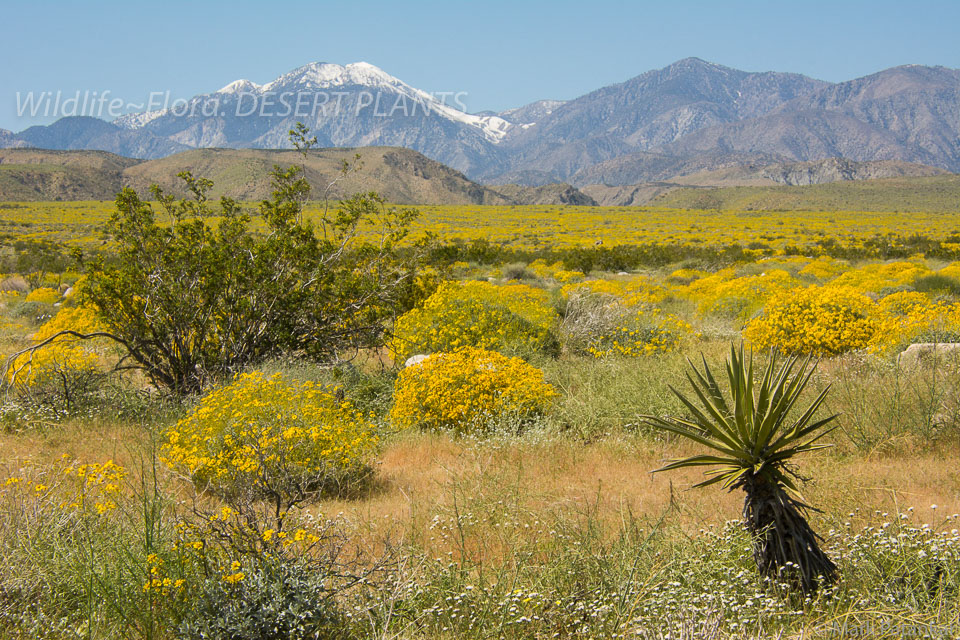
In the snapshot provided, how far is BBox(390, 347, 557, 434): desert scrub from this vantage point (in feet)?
23.6

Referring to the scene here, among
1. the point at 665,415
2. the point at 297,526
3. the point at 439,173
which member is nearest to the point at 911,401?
the point at 665,415

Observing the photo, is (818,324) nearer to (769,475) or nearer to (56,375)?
(769,475)

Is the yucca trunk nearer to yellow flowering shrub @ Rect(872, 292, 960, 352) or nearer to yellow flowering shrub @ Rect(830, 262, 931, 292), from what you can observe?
yellow flowering shrub @ Rect(872, 292, 960, 352)

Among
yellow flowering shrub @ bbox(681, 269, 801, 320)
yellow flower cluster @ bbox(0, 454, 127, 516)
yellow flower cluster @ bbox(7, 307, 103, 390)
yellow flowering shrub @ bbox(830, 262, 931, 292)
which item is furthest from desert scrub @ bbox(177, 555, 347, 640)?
yellow flowering shrub @ bbox(830, 262, 931, 292)

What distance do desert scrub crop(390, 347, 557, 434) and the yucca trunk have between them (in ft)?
12.2

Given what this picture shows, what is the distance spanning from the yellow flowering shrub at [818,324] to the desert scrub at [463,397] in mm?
4357

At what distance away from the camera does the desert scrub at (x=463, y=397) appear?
7.20 meters

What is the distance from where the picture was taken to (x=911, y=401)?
598 centimetres

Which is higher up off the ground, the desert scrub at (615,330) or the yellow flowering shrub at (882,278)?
the yellow flowering shrub at (882,278)

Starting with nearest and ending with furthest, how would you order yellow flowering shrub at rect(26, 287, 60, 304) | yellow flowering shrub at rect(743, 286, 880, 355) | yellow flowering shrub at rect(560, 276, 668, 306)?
yellow flowering shrub at rect(743, 286, 880, 355) → yellow flowering shrub at rect(560, 276, 668, 306) → yellow flowering shrub at rect(26, 287, 60, 304)

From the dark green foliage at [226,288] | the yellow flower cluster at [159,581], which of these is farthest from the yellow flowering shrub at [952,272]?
the yellow flower cluster at [159,581]

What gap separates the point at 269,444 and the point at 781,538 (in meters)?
3.75

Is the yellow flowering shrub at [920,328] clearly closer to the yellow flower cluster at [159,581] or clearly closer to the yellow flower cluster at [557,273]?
the yellow flower cluster at [159,581]

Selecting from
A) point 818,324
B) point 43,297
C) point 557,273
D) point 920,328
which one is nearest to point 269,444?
point 818,324
